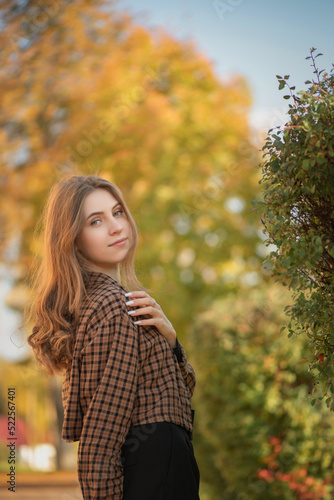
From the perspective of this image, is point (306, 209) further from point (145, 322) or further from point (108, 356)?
point (108, 356)

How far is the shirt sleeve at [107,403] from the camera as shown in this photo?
202cm

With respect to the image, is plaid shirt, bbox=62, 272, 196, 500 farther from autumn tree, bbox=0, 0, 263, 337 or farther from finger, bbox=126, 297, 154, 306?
autumn tree, bbox=0, 0, 263, 337

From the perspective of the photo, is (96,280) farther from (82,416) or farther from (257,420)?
(257,420)

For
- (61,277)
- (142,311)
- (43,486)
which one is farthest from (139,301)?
(43,486)

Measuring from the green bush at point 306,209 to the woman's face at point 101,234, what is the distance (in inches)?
20.6

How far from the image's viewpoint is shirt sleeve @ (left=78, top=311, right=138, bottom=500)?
2.02m

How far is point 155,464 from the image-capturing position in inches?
83.8

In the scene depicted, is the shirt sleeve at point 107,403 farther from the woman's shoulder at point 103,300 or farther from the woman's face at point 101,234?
the woman's face at point 101,234

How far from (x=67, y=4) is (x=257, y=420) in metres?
8.87

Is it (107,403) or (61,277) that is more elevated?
(61,277)

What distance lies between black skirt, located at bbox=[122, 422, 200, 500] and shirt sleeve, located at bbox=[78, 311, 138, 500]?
0.06 meters

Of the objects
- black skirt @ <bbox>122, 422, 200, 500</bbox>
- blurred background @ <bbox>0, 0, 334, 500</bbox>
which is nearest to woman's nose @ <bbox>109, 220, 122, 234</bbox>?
black skirt @ <bbox>122, 422, 200, 500</bbox>

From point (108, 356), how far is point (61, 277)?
0.40 m

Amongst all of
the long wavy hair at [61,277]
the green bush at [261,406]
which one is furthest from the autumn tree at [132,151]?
the long wavy hair at [61,277]
